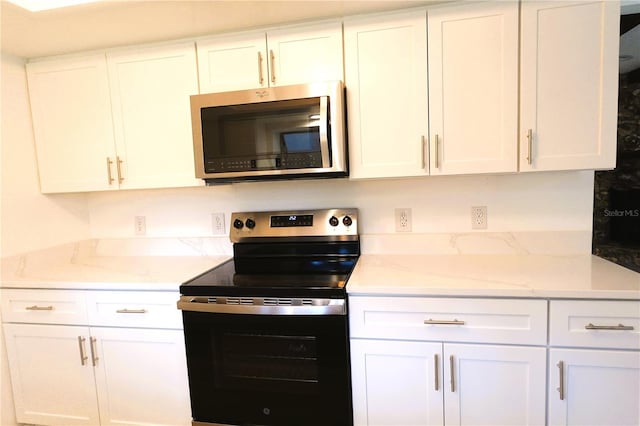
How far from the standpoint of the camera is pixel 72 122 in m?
1.98

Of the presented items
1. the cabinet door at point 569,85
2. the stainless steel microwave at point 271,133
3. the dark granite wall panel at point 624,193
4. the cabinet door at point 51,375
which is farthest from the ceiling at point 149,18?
the cabinet door at point 51,375

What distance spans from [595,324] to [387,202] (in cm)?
105

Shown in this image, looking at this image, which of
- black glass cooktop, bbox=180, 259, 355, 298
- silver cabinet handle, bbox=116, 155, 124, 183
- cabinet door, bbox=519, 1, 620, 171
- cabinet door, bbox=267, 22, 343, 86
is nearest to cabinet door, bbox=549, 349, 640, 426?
cabinet door, bbox=519, 1, 620, 171

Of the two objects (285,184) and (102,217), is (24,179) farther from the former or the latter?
(285,184)

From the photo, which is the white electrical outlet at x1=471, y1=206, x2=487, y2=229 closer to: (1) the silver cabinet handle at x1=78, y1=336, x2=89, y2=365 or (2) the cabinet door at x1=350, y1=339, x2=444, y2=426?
(2) the cabinet door at x1=350, y1=339, x2=444, y2=426

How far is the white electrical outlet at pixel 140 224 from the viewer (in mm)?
2285

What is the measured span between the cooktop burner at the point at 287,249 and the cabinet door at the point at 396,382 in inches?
14.0

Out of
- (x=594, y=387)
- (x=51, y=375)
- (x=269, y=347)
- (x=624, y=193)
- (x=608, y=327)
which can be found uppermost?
(x=624, y=193)

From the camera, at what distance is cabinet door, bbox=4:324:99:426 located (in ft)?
5.74

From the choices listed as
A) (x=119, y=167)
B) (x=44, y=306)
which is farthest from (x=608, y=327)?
(x=44, y=306)

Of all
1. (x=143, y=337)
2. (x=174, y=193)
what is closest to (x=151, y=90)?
(x=174, y=193)

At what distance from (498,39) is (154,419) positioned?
2418mm

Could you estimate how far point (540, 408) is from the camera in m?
1.35

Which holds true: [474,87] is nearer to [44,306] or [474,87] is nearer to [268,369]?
[268,369]
